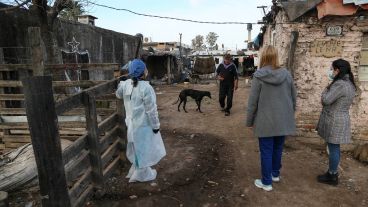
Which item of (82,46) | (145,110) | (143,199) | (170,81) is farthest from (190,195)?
(170,81)

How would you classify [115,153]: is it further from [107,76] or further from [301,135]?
[107,76]

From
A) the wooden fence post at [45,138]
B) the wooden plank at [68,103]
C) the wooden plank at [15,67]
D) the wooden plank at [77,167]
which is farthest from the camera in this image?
the wooden plank at [15,67]

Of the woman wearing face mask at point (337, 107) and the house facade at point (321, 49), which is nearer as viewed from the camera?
the woman wearing face mask at point (337, 107)

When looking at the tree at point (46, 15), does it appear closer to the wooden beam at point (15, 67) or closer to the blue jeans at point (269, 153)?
the wooden beam at point (15, 67)

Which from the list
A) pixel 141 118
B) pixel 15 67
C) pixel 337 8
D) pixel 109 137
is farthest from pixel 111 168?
pixel 337 8

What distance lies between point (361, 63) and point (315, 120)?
139 cm

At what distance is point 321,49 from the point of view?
20.3ft

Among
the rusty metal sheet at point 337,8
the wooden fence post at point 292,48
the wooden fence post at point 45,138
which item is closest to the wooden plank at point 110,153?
the wooden fence post at point 45,138

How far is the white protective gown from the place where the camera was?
4.29 m

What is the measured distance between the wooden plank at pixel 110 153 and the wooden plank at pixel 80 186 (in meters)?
0.34

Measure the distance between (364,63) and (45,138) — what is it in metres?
5.83

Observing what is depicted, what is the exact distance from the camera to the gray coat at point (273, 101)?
160 inches

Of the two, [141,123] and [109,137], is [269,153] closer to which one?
[141,123]

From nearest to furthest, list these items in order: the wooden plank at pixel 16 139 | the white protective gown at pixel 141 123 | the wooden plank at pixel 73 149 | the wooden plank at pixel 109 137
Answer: the wooden plank at pixel 73 149, the white protective gown at pixel 141 123, the wooden plank at pixel 109 137, the wooden plank at pixel 16 139
